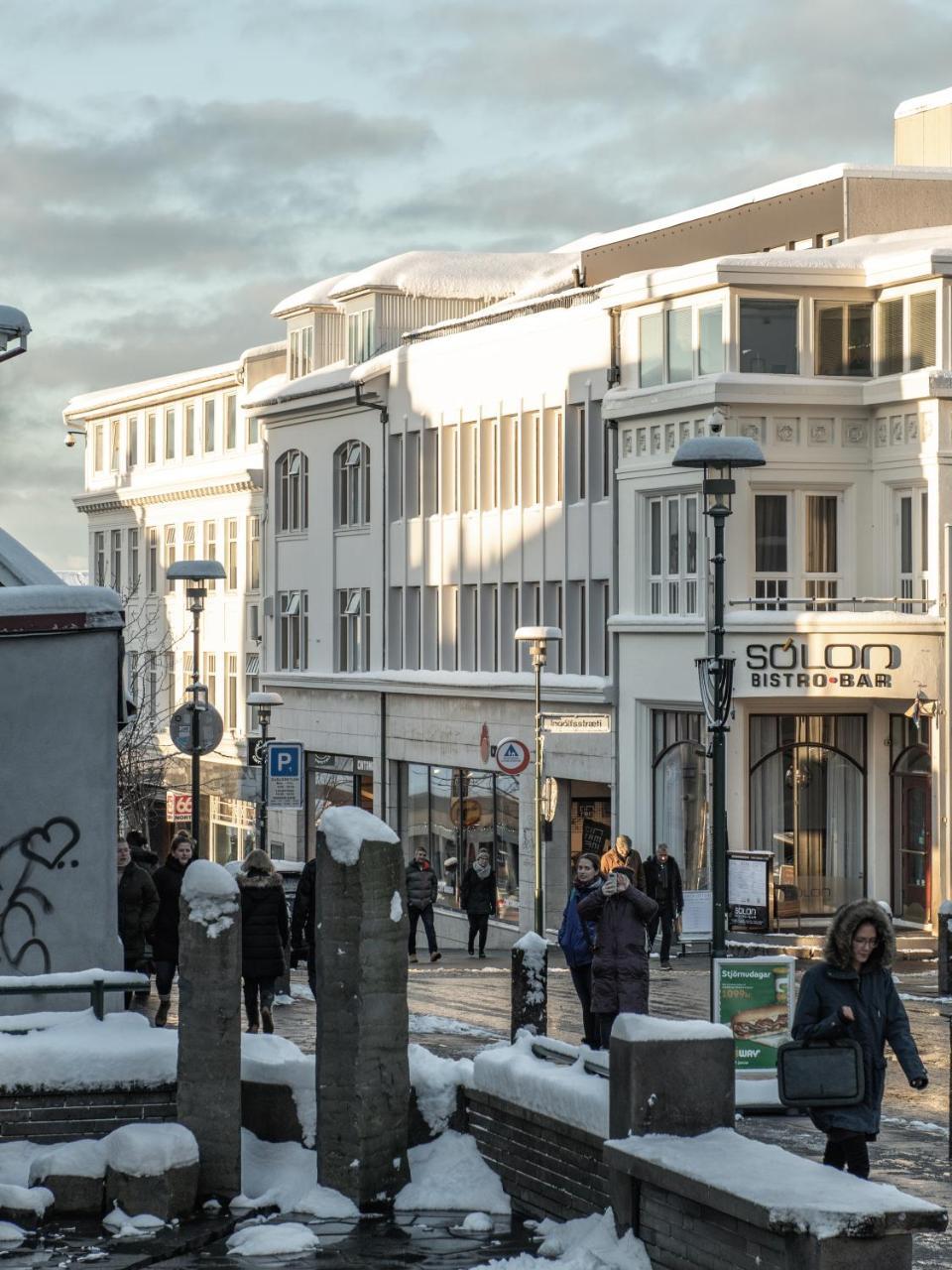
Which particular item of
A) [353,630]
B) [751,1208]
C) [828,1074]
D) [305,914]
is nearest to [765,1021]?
[305,914]

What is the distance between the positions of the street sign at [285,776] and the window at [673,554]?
9696 millimetres

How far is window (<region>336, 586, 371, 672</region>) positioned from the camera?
54.0 meters

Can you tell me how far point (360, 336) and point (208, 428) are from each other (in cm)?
1739

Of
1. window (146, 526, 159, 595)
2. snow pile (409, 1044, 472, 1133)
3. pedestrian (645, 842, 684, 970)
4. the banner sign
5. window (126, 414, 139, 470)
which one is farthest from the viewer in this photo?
window (126, 414, 139, 470)

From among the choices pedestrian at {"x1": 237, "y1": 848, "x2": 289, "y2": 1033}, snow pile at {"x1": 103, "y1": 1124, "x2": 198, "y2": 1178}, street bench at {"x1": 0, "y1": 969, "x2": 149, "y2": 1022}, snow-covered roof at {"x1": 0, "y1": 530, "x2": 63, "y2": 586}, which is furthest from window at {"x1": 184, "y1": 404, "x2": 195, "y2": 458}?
snow pile at {"x1": 103, "y1": 1124, "x2": 198, "y2": 1178}

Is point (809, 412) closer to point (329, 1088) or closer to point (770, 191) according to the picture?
point (770, 191)

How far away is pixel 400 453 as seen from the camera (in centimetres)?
5212

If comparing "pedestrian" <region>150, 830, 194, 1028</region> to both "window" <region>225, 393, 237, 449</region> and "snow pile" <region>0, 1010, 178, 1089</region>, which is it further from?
"window" <region>225, 393, 237, 449</region>

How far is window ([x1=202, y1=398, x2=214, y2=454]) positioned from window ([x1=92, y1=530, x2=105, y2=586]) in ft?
31.4

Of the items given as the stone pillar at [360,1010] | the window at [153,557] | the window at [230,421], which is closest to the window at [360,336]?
the window at [230,421]

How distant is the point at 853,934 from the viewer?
1091 centimetres

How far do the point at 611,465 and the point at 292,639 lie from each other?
657 inches

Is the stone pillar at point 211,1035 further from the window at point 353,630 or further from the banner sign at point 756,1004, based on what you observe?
the window at point 353,630

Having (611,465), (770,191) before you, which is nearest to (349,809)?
(611,465)
